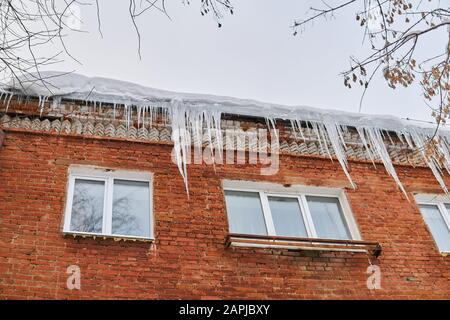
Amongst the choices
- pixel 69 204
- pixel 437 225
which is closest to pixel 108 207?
pixel 69 204

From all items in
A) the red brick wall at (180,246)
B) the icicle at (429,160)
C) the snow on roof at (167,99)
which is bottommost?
the red brick wall at (180,246)

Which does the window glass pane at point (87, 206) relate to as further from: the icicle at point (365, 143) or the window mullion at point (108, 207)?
the icicle at point (365, 143)

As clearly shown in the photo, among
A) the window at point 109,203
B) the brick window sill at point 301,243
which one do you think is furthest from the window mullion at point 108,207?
the brick window sill at point 301,243

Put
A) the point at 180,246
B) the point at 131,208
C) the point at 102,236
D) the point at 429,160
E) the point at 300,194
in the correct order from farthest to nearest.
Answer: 1. the point at 429,160
2. the point at 300,194
3. the point at 131,208
4. the point at 180,246
5. the point at 102,236

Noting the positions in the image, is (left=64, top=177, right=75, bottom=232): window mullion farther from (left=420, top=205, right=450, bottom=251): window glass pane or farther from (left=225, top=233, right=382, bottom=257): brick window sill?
(left=420, top=205, right=450, bottom=251): window glass pane

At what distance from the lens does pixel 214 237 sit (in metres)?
6.09

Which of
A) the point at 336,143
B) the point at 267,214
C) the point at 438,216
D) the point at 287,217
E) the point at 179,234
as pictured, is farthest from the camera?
the point at 336,143

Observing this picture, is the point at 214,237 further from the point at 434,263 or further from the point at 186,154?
the point at 434,263

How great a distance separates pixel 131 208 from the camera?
631 centimetres

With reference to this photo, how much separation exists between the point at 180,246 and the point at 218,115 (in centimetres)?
227

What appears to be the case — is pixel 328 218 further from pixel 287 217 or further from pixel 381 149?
pixel 381 149

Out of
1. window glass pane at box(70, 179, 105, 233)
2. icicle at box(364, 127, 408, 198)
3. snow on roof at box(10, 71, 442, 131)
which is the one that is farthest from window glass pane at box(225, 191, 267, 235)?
icicle at box(364, 127, 408, 198)

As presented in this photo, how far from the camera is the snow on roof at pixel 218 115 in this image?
7.05m
